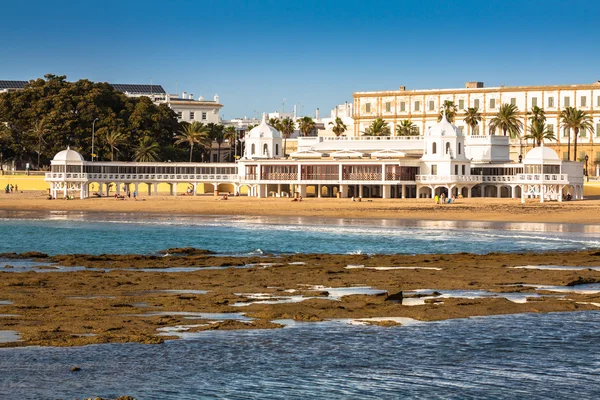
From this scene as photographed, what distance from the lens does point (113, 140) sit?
12019 centimetres

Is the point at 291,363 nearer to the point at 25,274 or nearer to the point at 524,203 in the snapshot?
the point at 25,274

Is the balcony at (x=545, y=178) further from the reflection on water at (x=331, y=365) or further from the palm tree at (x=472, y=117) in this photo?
the reflection on water at (x=331, y=365)

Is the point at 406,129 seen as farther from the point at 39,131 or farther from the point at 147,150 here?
the point at 39,131

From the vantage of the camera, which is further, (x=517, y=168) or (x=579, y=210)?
(x=517, y=168)

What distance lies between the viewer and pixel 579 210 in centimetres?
7706

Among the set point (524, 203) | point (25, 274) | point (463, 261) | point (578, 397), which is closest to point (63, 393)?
point (578, 397)

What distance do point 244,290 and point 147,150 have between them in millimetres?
94301

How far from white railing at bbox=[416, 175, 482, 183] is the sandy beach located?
7006mm

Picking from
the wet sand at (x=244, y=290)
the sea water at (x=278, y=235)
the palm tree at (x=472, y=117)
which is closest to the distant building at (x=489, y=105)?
the palm tree at (x=472, y=117)

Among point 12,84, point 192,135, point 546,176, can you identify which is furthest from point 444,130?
point 12,84

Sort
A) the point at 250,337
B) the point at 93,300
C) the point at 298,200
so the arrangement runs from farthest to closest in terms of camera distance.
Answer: the point at 298,200, the point at 93,300, the point at 250,337

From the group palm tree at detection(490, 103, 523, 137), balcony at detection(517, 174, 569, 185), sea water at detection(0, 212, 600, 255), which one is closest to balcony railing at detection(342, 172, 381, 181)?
balcony at detection(517, 174, 569, 185)

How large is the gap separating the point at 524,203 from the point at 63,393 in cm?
7392

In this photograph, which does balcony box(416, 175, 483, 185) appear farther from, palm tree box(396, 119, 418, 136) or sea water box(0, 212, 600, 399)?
sea water box(0, 212, 600, 399)
